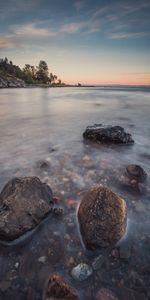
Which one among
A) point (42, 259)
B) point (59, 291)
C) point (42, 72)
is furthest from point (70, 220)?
point (42, 72)

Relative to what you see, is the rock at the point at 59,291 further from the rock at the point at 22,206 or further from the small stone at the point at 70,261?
the rock at the point at 22,206

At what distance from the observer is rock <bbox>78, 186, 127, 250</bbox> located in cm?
254

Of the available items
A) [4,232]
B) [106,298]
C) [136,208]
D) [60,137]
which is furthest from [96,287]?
[60,137]

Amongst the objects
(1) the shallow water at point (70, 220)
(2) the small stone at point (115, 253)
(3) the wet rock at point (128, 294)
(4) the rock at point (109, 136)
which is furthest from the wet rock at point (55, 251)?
(4) the rock at point (109, 136)

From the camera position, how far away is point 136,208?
3.31 metres

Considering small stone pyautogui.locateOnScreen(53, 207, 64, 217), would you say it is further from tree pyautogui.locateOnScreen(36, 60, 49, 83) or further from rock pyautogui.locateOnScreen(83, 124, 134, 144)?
tree pyautogui.locateOnScreen(36, 60, 49, 83)

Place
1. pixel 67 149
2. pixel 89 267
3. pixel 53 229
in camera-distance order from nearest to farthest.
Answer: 1. pixel 89 267
2. pixel 53 229
3. pixel 67 149

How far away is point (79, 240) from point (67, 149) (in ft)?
12.3

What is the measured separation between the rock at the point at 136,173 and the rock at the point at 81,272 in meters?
2.41

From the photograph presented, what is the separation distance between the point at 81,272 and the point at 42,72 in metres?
130

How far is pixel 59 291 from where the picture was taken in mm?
1941

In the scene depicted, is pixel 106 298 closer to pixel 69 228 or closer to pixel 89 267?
pixel 89 267

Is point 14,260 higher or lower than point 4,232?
lower

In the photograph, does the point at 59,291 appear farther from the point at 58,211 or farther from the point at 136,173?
the point at 136,173
